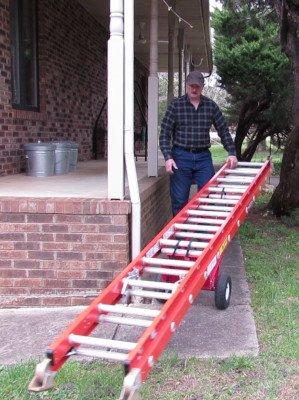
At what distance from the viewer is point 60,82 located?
8508 millimetres

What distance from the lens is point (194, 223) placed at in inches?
191

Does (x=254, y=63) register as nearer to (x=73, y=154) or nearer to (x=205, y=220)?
(x=73, y=154)

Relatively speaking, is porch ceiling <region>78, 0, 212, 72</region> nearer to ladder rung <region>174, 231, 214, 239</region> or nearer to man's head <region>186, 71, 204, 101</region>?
man's head <region>186, 71, 204, 101</region>

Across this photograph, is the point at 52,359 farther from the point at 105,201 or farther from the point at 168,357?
the point at 105,201

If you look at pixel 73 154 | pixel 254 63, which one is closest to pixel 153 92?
pixel 73 154

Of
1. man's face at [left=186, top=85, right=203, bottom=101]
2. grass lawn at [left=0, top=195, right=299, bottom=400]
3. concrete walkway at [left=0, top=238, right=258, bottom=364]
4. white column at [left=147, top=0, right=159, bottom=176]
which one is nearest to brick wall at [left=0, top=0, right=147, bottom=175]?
white column at [left=147, top=0, right=159, bottom=176]

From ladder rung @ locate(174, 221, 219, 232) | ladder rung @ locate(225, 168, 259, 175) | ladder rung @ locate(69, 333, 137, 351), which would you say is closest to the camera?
ladder rung @ locate(69, 333, 137, 351)

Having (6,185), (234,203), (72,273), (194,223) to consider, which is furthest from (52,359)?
(6,185)

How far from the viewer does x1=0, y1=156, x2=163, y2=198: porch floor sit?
490cm

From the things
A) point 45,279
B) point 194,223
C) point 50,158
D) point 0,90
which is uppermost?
point 0,90

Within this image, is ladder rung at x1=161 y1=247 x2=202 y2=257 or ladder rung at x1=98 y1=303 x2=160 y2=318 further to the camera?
ladder rung at x1=161 y1=247 x2=202 y2=257

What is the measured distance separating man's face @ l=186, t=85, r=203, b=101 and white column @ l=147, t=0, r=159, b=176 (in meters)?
1.09

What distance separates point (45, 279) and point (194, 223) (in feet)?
4.52

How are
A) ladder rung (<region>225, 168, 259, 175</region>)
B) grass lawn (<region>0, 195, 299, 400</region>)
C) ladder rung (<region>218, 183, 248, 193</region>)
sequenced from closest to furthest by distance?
grass lawn (<region>0, 195, 299, 400</region>) < ladder rung (<region>218, 183, 248, 193</region>) < ladder rung (<region>225, 168, 259, 175</region>)
